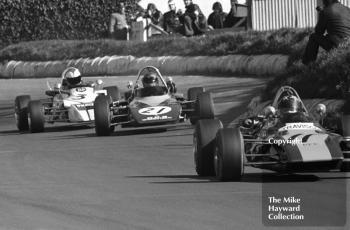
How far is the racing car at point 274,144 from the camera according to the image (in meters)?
12.3

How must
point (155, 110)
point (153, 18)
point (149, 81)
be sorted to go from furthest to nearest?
point (153, 18), point (149, 81), point (155, 110)

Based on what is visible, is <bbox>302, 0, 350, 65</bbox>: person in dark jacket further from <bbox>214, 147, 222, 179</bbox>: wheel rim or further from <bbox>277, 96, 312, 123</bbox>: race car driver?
<bbox>214, 147, 222, 179</bbox>: wheel rim

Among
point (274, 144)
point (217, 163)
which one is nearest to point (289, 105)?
point (274, 144)

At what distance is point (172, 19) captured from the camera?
36.7 m

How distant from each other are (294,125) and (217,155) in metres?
0.85

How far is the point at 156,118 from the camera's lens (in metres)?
20.5

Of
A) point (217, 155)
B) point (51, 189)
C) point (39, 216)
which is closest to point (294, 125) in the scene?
point (217, 155)

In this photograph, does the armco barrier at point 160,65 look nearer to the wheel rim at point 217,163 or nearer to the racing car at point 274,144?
the racing car at point 274,144

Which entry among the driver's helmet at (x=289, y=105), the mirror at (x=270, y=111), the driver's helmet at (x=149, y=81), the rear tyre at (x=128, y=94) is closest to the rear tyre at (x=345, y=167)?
the driver's helmet at (x=289, y=105)

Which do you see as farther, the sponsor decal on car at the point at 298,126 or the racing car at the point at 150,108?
the racing car at the point at 150,108

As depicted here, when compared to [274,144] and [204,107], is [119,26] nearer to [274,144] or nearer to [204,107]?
[204,107]

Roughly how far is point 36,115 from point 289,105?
9.94 m

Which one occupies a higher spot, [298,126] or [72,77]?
[298,126]

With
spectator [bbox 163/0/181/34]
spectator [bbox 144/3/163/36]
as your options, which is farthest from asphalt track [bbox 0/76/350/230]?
spectator [bbox 144/3/163/36]
